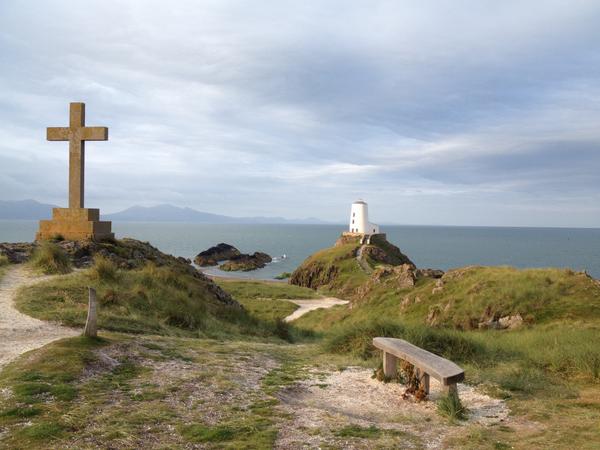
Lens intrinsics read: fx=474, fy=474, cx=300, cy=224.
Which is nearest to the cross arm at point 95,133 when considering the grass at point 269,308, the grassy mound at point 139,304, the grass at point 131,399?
the grassy mound at point 139,304

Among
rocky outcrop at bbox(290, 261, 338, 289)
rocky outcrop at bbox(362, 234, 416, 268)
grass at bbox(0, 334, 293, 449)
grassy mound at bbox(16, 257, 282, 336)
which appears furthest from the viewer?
rocky outcrop at bbox(362, 234, 416, 268)

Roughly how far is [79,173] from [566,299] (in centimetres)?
1989

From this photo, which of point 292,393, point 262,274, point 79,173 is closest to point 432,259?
point 262,274

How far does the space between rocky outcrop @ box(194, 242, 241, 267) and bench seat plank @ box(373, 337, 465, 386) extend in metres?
91.6

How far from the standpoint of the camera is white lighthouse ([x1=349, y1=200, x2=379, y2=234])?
91.6 meters

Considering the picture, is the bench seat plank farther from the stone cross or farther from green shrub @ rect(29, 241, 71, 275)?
the stone cross

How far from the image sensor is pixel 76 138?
20.0 m

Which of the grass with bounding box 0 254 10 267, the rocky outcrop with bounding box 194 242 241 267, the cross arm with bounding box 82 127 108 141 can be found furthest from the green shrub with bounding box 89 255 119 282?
the rocky outcrop with bounding box 194 242 241 267

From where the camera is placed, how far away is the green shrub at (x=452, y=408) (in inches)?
250

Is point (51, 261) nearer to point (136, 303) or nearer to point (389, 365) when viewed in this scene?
point (136, 303)

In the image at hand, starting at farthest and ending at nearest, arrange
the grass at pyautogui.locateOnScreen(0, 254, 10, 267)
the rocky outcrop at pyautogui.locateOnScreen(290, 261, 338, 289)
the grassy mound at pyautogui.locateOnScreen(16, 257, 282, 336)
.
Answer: the rocky outcrop at pyautogui.locateOnScreen(290, 261, 338, 289) → the grass at pyautogui.locateOnScreen(0, 254, 10, 267) → the grassy mound at pyautogui.locateOnScreen(16, 257, 282, 336)

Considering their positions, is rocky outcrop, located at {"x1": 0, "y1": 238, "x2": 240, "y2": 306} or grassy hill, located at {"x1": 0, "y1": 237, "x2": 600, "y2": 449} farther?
rocky outcrop, located at {"x1": 0, "y1": 238, "x2": 240, "y2": 306}

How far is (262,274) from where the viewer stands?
88.0 m

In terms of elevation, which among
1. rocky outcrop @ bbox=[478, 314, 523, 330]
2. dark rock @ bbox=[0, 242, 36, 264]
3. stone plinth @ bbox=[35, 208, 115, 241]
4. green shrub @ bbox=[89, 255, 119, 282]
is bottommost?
rocky outcrop @ bbox=[478, 314, 523, 330]
